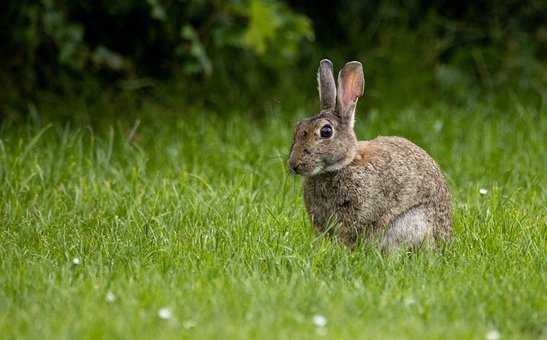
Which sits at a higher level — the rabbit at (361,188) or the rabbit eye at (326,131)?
the rabbit eye at (326,131)

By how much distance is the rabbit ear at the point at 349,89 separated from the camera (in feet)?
19.1

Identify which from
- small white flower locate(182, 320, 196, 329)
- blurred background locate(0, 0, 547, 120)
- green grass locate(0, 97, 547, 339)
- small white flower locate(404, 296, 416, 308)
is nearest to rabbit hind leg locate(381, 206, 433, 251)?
green grass locate(0, 97, 547, 339)

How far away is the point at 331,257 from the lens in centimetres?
548

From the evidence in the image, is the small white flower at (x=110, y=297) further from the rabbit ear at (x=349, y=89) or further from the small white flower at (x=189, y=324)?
the rabbit ear at (x=349, y=89)

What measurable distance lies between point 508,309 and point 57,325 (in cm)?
186

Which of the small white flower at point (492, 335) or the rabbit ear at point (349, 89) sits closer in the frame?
the small white flower at point (492, 335)

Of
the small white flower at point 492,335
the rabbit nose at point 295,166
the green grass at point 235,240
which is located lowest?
the green grass at point 235,240

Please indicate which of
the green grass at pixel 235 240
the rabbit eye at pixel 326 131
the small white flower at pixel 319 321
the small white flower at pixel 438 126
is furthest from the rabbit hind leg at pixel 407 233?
the small white flower at pixel 438 126

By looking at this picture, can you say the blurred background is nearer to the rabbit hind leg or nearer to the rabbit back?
the rabbit back

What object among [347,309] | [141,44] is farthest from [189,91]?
[347,309]

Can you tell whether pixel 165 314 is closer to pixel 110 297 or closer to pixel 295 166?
pixel 110 297

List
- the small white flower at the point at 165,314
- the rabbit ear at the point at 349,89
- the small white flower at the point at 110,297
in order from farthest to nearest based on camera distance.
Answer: the rabbit ear at the point at 349,89
the small white flower at the point at 110,297
the small white flower at the point at 165,314

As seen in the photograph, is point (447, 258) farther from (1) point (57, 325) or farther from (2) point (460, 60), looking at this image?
(2) point (460, 60)

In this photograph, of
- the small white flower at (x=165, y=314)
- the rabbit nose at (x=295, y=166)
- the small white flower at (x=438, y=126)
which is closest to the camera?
the small white flower at (x=165, y=314)
